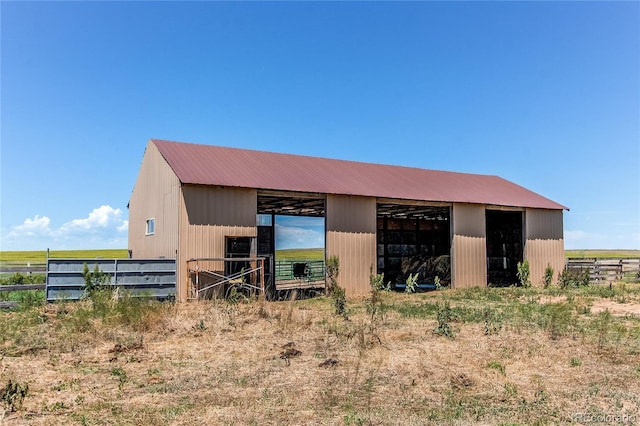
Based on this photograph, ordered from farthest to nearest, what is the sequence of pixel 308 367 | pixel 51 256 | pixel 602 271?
pixel 51 256, pixel 602 271, pixel 308 367

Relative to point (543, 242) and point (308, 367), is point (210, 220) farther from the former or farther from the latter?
point (543, 242)

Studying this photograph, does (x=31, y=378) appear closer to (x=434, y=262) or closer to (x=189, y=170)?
(x=189, y=170)

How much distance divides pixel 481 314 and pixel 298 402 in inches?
339

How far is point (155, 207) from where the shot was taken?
1962 cm

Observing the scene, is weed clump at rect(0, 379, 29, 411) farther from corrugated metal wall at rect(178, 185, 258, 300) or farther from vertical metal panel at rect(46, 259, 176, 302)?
corrugated metal wall at rect(178, 185, 258, 300)

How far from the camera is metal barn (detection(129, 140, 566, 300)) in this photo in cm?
1722

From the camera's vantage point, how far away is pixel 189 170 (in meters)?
17.7

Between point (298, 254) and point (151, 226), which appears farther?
point (298, 254)

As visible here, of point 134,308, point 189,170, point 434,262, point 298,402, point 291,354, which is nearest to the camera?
point 298,402

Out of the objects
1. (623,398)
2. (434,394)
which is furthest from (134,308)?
(623,398)

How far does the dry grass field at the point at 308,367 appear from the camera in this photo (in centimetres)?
597

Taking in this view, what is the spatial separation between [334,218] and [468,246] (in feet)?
24.9

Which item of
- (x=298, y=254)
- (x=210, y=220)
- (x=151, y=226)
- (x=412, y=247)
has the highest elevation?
(x=210, y=220)

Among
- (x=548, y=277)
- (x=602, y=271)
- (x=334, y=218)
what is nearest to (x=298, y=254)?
(x=334, y=218)
